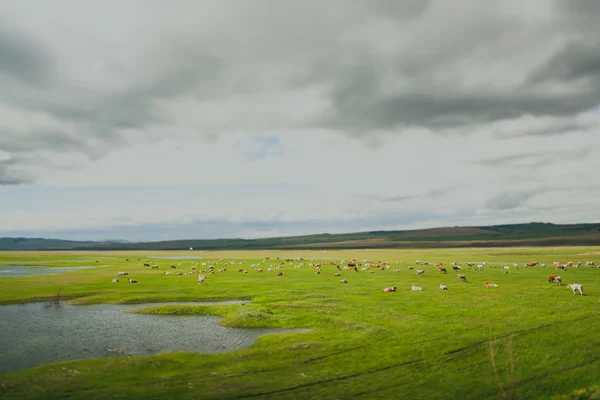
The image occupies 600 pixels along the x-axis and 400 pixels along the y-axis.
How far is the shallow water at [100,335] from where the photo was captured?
21.3m

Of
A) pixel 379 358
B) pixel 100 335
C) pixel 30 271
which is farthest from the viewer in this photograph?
pixel 30 271

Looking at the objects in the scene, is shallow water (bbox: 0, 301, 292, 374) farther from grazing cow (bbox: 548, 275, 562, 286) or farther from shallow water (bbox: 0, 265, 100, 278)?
shallow water (bbox: 0, 265, 100, 278)

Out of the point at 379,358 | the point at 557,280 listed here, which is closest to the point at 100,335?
the point at 379,358

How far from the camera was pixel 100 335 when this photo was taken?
82.7 ft

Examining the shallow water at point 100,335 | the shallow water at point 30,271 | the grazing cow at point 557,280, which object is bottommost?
the shallow water at point 30,271

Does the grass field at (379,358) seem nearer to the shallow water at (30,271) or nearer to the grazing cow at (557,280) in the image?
the grazing cow at (557,280)

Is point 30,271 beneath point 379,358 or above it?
beneath

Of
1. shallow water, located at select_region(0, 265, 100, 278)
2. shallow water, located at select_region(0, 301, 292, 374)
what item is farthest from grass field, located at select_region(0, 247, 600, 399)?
shallow water, located at select_region(0, 265, 100, 278)

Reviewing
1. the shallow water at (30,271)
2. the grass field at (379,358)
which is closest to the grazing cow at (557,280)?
the grass field at (379,358)

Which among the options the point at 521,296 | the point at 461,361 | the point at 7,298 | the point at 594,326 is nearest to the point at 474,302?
the point at 521,296

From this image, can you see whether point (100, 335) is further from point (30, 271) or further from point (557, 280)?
point (30, 271)

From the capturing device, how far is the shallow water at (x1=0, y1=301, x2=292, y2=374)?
21.3 meters

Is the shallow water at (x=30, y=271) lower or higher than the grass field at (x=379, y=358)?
A: lower

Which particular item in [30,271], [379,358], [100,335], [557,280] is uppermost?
[557,280]
